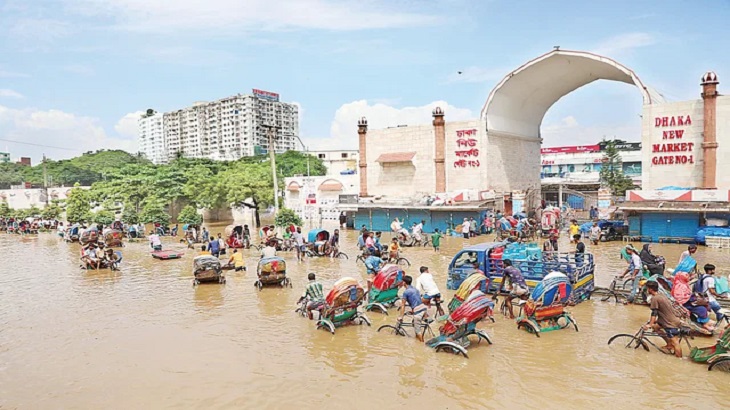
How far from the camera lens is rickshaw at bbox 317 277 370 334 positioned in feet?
33.8

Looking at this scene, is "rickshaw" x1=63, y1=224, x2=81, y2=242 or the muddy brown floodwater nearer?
the muddy brown floodwater

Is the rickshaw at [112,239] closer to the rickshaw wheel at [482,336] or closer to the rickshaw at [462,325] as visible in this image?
the rickshaw at [462,325]

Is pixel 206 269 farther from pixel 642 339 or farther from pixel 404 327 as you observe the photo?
pixel 642 339

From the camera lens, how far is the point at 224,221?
1778 inches

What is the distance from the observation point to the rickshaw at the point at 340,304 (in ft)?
33.8

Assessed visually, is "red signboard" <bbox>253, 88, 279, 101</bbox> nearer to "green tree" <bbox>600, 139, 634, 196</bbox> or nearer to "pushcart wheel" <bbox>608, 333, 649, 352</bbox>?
"green tree" <bbox>600, 139, 634, 196</bbox>

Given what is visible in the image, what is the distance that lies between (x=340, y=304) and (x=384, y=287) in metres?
1.87

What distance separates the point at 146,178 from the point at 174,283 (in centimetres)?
3031

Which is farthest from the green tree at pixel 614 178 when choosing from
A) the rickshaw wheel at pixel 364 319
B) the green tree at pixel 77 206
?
the green tree at pixel 77 206

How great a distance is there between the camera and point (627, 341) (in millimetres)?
9367

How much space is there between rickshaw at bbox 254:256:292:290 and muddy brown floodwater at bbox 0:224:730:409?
83 centimetres

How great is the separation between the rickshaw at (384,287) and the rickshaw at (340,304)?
124 centimetres

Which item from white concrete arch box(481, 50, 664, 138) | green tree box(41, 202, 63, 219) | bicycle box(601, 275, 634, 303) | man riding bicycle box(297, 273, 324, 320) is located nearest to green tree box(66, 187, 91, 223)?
green tree box(41, 202, 63, 219)

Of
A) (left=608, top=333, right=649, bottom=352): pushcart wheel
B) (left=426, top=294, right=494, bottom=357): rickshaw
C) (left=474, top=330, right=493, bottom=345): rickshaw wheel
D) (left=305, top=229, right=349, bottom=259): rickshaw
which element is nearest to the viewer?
(left=426, top=294, right=494, bottom=357): rickshaw
